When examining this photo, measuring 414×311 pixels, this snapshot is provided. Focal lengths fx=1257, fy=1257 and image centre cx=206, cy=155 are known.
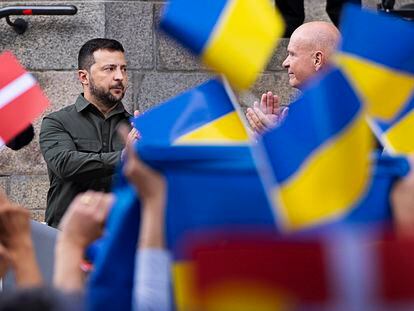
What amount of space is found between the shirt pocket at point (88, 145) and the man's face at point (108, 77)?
283 mm

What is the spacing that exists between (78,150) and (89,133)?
4.4 inches

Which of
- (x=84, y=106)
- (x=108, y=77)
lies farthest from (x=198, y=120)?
(x=108, y=77)

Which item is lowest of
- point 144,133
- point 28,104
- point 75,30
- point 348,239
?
point 75,30

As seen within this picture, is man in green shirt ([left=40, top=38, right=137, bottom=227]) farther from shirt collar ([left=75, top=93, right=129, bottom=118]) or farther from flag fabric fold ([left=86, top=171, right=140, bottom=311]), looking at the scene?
flag fabric fold ([left=86, top=171, right=140, bottom=311])

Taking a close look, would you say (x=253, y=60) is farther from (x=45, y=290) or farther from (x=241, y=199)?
(x=45, y=290)

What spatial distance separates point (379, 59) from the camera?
101 inches

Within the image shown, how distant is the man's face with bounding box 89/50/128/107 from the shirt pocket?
0.28 meters

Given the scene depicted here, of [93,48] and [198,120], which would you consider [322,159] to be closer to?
[198,120]

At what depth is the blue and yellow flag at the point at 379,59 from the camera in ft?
8.25

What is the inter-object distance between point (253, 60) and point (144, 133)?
0.33m

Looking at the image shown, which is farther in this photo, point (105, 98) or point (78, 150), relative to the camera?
point (105, 98)

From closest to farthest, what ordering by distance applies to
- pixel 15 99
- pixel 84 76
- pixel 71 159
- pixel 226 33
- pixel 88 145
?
pixel 226 33, pixel 15 99, pixel 71 159, pixel 88 145, pixel 84 76

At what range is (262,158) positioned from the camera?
2.37 meters

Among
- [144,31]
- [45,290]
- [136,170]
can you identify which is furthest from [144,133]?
[144,31]
